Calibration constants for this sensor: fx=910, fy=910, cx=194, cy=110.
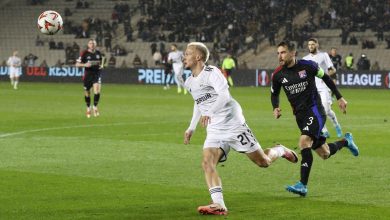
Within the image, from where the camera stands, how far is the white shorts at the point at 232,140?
423 inches

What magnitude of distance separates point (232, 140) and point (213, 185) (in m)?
0.75

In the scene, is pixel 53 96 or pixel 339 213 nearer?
pixel 339 213

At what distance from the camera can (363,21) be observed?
180 ft

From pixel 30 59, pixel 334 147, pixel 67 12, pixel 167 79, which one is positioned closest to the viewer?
pixel 334 147

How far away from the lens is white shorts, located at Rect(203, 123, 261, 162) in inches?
423

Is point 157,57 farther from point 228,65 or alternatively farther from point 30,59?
point 30,59

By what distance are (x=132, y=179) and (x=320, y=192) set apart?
295 centimetres

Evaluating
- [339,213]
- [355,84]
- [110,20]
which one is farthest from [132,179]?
[110,20]

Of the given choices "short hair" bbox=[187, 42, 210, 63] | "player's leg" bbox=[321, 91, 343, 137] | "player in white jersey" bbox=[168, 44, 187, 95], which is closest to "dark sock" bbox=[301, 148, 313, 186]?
"short hair" bbox=[187, 42, 210, 63]

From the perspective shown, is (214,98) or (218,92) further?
(214,98)

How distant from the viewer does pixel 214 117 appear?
1087cm

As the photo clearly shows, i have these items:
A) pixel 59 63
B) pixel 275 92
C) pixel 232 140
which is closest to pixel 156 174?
pixel 275 92

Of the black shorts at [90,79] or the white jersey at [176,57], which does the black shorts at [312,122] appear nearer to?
the black shorts at [90,79]

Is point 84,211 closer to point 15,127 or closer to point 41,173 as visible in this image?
point 41,173
